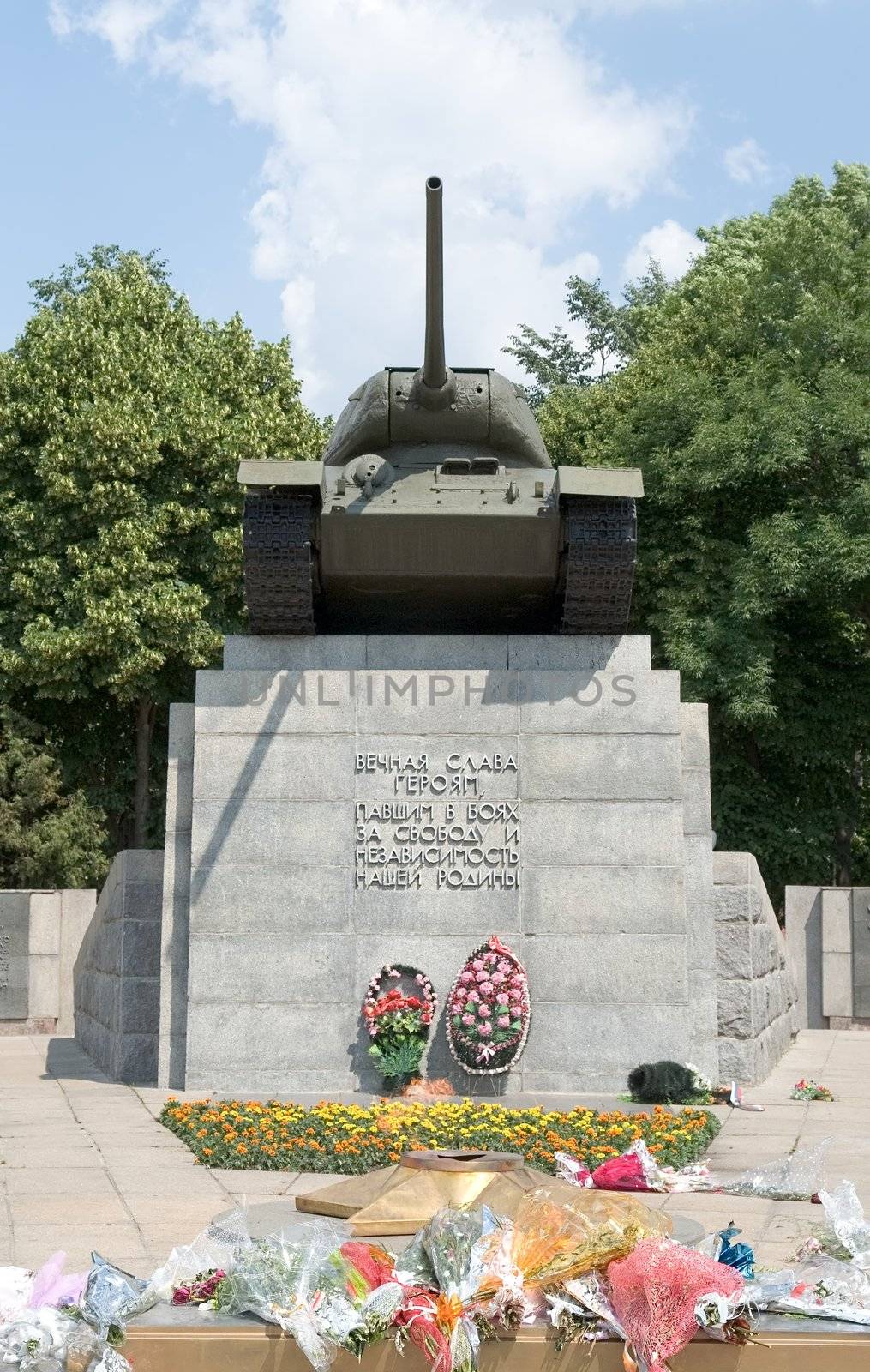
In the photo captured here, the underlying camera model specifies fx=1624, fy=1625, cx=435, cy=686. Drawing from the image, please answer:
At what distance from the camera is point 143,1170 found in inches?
317

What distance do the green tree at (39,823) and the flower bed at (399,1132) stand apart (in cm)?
1672

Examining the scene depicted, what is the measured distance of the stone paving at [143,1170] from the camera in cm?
638

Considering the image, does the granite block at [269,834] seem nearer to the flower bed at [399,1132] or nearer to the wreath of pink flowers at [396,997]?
the wreath of pink flowers at [396,997]

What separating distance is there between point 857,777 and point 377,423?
53.3ft

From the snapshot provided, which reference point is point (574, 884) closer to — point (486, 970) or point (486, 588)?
point (486, 970)

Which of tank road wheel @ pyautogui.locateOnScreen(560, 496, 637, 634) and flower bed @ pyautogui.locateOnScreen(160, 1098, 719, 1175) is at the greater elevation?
tank road wheel @ pyautogui.locateOnScreen(560, 496, 637, 634)

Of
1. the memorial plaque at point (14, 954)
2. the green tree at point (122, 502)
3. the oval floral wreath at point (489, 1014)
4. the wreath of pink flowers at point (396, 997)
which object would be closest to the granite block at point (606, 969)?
the oval floral wreath at point (489, 1014)

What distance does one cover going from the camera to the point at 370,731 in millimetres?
11844

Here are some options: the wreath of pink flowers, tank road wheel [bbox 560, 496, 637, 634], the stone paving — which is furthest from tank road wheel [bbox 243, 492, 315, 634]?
the stone paving

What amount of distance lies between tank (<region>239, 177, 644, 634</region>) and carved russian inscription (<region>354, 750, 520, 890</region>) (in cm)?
132

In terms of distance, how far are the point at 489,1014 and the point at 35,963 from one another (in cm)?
769

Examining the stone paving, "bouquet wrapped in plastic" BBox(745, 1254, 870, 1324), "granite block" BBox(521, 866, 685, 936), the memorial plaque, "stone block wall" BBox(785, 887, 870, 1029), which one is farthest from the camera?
"stone block wall" BBox(785, 887, 870, 1029)

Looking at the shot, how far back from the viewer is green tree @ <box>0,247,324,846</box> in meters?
23.7

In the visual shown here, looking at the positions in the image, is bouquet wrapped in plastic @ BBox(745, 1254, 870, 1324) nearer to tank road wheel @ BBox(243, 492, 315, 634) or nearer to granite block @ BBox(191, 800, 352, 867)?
granite block @ BBox(191, 800, 352, 867)
